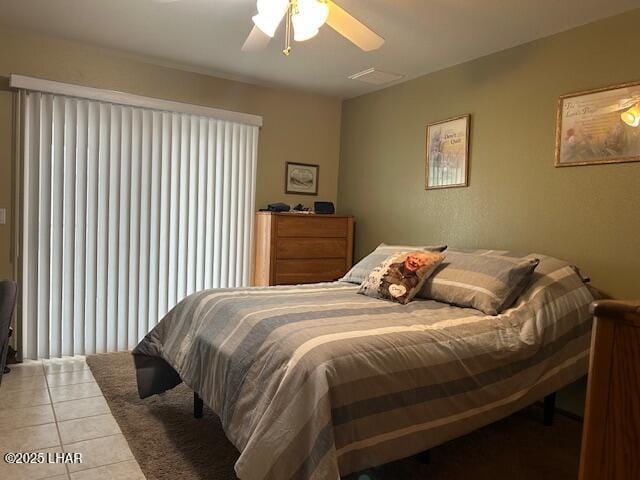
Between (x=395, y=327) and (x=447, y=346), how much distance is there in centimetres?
22

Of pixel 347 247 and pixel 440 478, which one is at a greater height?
pixel 347 247

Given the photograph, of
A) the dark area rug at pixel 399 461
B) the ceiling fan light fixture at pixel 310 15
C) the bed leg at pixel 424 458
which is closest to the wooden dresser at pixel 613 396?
the dark area rug at pixel 399 461

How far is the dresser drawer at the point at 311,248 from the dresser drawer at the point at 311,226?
0.04 m

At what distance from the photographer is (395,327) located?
1878mm

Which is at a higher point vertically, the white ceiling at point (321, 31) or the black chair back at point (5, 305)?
the white ceiling at point (321, 31)

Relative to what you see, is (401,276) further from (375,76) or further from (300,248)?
(375,76)

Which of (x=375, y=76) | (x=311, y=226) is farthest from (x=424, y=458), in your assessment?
(x=375, y=76)

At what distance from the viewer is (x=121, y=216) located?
3461 millimetres

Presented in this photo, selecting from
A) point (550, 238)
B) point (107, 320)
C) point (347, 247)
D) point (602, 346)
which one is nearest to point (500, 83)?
point (550, 238)

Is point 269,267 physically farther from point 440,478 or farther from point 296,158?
point 440,478

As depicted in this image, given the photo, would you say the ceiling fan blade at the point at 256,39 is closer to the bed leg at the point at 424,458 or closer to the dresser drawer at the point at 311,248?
the dresser drawer at the point at 311,248

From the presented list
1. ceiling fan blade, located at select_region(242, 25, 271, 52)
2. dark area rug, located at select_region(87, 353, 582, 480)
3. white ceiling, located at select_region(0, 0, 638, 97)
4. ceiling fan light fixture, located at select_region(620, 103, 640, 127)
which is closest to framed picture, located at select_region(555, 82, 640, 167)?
ceiling fan light fixture, located at select_region(620, 103, 640, 127)

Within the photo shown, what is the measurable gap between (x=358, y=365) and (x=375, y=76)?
9.03 feet

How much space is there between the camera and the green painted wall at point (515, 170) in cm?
251
